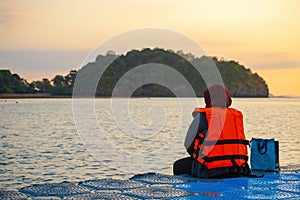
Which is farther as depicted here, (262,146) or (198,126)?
(262,146)

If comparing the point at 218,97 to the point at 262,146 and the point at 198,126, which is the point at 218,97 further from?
the point at 262,146

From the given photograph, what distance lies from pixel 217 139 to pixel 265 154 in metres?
1.38

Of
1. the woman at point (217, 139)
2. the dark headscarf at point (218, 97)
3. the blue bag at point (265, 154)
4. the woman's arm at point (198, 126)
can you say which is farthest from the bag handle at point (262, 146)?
the woman's arm at point (198, 126)

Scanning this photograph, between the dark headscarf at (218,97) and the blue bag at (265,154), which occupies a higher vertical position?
the dark headscarf at (218,97)

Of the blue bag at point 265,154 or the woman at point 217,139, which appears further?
the blue bag at point 265,154

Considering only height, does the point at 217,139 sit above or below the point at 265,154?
above

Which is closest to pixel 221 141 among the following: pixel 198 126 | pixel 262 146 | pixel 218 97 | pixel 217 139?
pixel 217 139

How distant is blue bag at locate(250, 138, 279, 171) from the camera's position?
338 inches

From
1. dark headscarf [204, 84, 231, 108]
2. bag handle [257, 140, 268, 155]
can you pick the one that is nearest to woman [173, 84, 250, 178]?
dark headscarf [204, 84, 231, 108]

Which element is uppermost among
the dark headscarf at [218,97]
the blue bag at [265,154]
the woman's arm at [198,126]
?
the dark headscarf at [218,97]

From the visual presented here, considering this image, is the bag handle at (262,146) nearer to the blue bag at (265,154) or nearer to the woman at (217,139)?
the blue bag at (265,154)

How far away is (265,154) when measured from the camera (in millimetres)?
8625

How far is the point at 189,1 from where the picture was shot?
1129 inches

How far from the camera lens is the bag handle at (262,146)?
28.3ft
